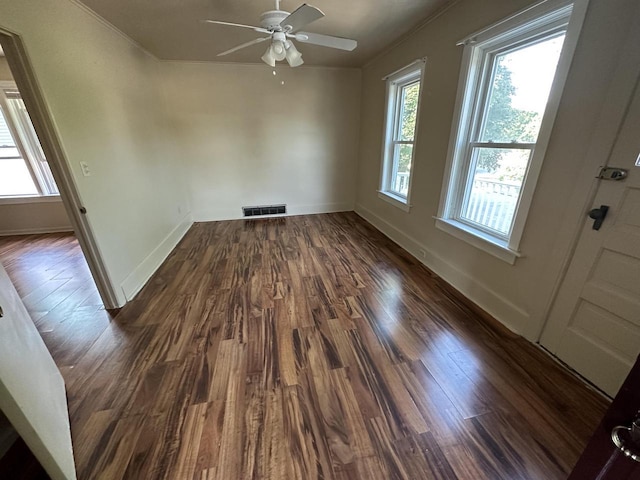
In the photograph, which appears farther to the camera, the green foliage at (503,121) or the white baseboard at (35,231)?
the white baseboard at (35,231)

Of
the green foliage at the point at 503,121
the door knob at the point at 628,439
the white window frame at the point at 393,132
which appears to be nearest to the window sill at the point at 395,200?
the white window frame at the point at 393,132

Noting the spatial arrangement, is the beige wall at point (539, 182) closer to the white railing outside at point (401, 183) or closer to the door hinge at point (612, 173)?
the door hinge at point (612, 173)

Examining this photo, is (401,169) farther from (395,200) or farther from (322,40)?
(322,40)

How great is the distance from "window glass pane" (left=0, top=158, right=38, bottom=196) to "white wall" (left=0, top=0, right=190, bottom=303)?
7.93 feet

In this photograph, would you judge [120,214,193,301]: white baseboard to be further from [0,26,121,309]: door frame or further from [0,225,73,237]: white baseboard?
[0,225,73,237]: white baseboard

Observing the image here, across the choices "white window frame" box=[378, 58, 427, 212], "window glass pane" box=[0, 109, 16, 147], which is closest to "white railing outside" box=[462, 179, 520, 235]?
"white window frame" box=[378, 58, 427, 212]

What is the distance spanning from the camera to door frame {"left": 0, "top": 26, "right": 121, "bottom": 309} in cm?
156

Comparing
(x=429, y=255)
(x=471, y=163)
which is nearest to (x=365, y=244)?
(x=429, y=255)

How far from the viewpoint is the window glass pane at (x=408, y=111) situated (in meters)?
3.21

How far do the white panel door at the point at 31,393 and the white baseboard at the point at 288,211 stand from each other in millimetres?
3450

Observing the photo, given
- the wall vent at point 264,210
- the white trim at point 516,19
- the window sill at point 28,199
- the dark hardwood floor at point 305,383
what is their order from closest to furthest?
the dark hardwood floor at point 305,383 → the white trim at point 516,19 → the window sill at point 28,199 → the wall vent at point 264,210

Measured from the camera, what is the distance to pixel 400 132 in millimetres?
3570

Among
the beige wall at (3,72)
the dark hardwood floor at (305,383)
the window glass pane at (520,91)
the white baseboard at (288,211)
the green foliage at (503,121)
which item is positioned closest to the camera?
the dark hardwood floor at (305,383)

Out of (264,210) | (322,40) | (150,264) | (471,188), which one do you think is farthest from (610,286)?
(264,210)
